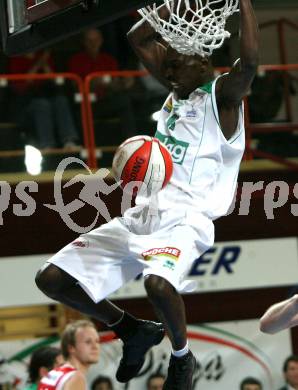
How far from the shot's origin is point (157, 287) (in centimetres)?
545

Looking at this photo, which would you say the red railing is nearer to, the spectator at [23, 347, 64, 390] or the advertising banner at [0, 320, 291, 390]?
the advertising banner at [0, 320, 291, 390]

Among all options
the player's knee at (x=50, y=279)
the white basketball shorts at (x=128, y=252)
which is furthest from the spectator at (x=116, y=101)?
the player's knee at (x=50, y=279)

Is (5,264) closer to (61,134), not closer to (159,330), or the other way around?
(61,134)

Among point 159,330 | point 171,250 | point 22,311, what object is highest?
point 171,250

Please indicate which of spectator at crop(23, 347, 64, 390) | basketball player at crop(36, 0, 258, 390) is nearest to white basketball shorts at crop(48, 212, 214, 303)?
basketball player at crop(36, 0, 258, 390)

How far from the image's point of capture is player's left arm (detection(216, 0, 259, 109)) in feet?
17.7

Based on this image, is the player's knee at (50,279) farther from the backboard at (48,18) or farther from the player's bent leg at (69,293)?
the backboard at (48,18)

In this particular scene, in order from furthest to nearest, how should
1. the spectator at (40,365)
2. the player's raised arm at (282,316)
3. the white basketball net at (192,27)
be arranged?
the spectator at (40,365)
the player's raised arm at (282,316)
the white basketball net at (192,27)

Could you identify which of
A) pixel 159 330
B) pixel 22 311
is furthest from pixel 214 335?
pixel 159 330

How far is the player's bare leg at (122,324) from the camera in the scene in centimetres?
577

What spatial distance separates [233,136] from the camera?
583 cm

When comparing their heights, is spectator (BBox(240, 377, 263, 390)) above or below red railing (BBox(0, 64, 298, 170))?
below

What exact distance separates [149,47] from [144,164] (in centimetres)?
111

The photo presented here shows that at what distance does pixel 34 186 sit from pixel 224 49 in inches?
111
